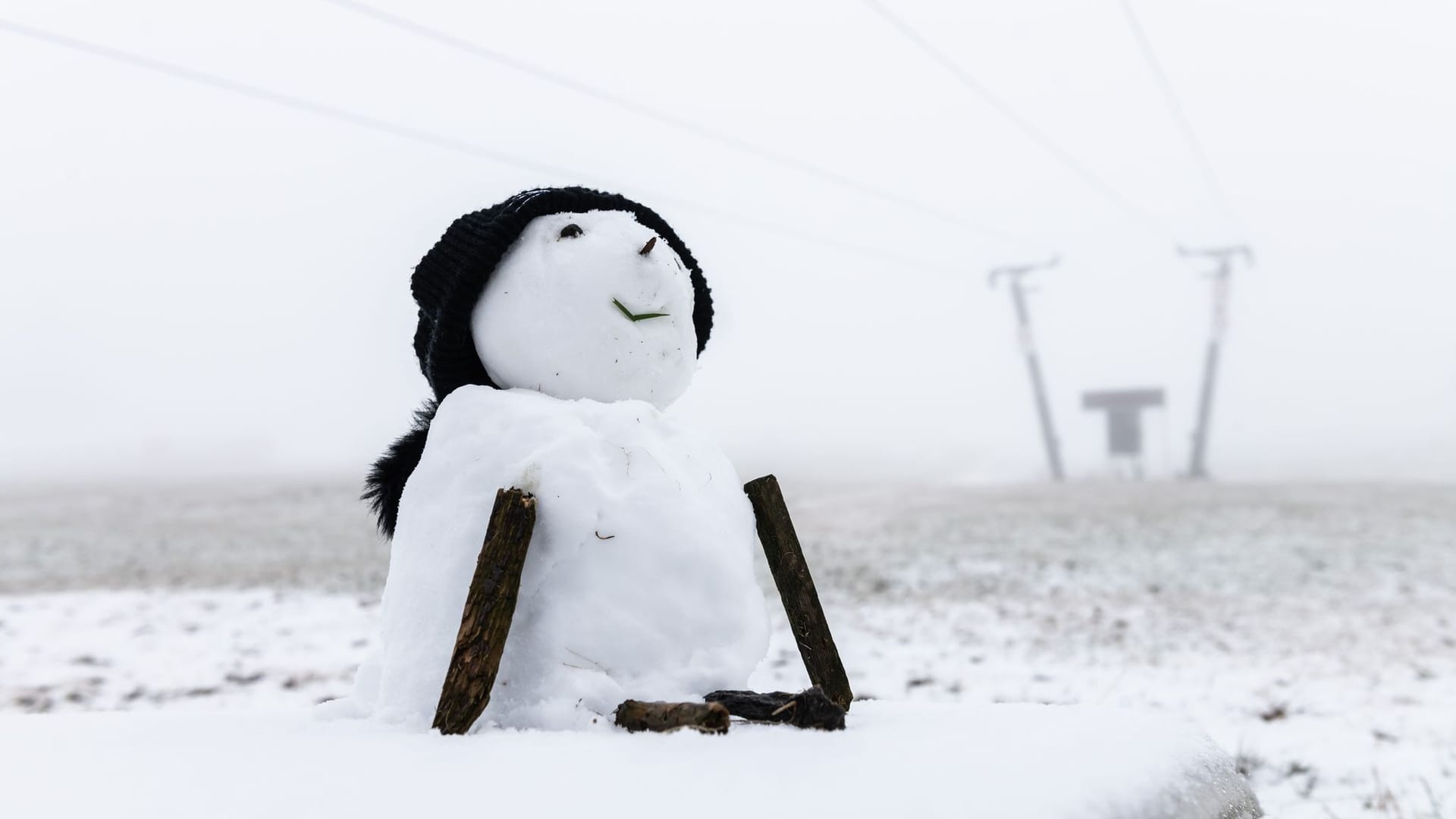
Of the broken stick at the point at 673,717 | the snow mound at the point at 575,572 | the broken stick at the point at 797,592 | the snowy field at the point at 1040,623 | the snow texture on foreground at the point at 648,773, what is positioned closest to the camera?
the snow texture on foreground at the point at 648,773

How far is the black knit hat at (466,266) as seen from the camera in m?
2.40

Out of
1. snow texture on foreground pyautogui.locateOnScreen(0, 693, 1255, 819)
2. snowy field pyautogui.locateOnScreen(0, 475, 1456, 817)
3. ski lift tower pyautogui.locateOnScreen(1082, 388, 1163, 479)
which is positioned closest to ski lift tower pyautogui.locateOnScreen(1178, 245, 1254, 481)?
ski lift tower pyautogui.locateOnScreen(1082, 388, 1163, 479)

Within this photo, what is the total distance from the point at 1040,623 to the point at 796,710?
5.68m

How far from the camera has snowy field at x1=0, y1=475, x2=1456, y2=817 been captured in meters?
4.61

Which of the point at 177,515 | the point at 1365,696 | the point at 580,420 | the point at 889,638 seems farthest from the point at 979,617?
the point at 177,515

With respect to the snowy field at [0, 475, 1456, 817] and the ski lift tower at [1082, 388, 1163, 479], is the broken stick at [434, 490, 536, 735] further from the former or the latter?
the ski lift tower at [1082, 388, 1163, 479]

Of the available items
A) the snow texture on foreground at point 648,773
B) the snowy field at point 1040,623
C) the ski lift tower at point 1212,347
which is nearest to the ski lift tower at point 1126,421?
the ski lift tower at point 1212,347

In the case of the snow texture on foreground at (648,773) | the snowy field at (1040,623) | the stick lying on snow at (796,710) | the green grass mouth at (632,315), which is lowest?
the snowy field at (1040,623)

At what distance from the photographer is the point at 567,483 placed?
207 cm

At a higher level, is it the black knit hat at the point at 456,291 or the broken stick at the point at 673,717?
the black knit hat at the point at 456,291

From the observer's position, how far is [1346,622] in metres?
6.82

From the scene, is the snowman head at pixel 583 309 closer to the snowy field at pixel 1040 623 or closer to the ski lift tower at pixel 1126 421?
the snowy field at pixel 1040 623

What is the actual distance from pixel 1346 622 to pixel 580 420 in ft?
23.6

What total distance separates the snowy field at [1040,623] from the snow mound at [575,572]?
163 cm
